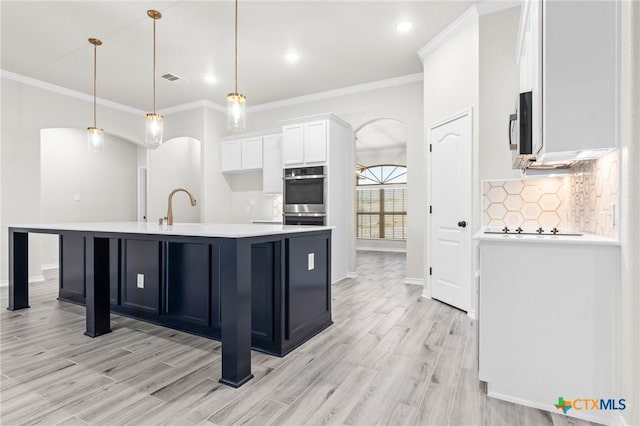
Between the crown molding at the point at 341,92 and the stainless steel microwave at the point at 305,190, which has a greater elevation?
the crown molding at the point at 341,92

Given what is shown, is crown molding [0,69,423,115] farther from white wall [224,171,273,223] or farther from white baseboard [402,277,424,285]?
white baseboard [402,277,424,285]

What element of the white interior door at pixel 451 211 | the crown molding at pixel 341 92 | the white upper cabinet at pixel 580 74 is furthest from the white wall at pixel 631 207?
the crown molding at pixel 341 92

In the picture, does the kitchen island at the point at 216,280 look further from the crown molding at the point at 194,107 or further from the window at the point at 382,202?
the window at the point at 382,202

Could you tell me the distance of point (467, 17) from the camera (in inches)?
133

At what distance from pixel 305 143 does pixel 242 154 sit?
1.55m

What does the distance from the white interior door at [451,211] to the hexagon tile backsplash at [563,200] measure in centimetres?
36

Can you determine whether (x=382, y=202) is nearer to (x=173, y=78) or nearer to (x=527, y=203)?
(x=173, y=78)

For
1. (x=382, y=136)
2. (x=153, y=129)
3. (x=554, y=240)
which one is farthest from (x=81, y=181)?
(x=554, y=240)

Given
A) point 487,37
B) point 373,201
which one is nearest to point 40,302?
point 487,37

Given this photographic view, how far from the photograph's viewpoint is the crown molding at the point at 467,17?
3.17m

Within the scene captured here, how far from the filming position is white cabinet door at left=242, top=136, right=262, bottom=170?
19.1ft

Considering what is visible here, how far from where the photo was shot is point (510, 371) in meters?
1.84

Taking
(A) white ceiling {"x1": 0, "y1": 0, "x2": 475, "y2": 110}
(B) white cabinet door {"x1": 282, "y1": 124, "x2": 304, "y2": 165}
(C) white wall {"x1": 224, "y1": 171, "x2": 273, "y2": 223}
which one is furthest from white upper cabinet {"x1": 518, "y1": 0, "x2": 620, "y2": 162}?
(C) white wall {"x1": 224, "y1": 171, "x2": 273, "y2": 223}

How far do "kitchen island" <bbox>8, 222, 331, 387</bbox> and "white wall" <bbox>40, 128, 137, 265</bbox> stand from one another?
327 cm
